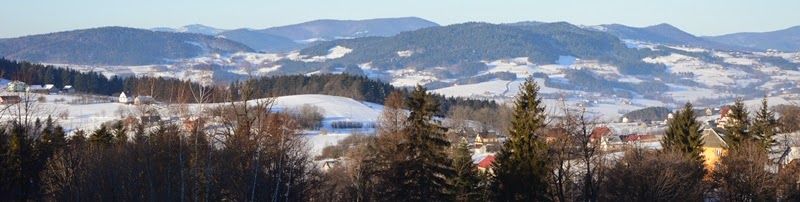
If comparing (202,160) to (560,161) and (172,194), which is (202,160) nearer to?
(172,194)

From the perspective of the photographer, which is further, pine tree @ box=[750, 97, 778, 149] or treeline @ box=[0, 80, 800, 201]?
pine tree @ box=[750, 97, 778, 149]

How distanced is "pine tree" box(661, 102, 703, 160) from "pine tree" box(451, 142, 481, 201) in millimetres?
9206

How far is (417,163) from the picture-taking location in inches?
974

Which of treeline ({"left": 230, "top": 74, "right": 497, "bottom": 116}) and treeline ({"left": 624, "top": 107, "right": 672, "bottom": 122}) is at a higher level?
treeline ({"left": 230, "top": 74, "right": 497, "bottom": 116})

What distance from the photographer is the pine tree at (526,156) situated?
27.1m

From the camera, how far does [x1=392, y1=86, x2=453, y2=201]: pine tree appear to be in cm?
2469

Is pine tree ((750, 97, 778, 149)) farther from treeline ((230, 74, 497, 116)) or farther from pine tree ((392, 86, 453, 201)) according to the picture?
treeline ((230, 74, 497, 116))

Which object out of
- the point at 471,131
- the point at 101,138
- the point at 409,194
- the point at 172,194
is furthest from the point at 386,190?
the point at 471,131

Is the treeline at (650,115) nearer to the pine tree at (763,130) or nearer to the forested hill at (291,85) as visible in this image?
the forested hill at (291,85)

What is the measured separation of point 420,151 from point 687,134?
54.1 feet

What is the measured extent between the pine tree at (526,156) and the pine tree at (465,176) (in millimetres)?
4287

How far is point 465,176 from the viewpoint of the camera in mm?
32688

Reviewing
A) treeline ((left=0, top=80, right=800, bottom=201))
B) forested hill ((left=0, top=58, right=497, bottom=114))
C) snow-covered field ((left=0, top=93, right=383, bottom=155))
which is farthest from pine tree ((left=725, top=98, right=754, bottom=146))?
forested hill ((left=0, top=58, right=497, bottom=114))

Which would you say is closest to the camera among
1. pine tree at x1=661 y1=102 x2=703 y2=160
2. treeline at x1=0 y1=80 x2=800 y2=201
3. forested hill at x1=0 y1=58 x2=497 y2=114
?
treeline at x1=0 y1=80 x2=800 y2=201
